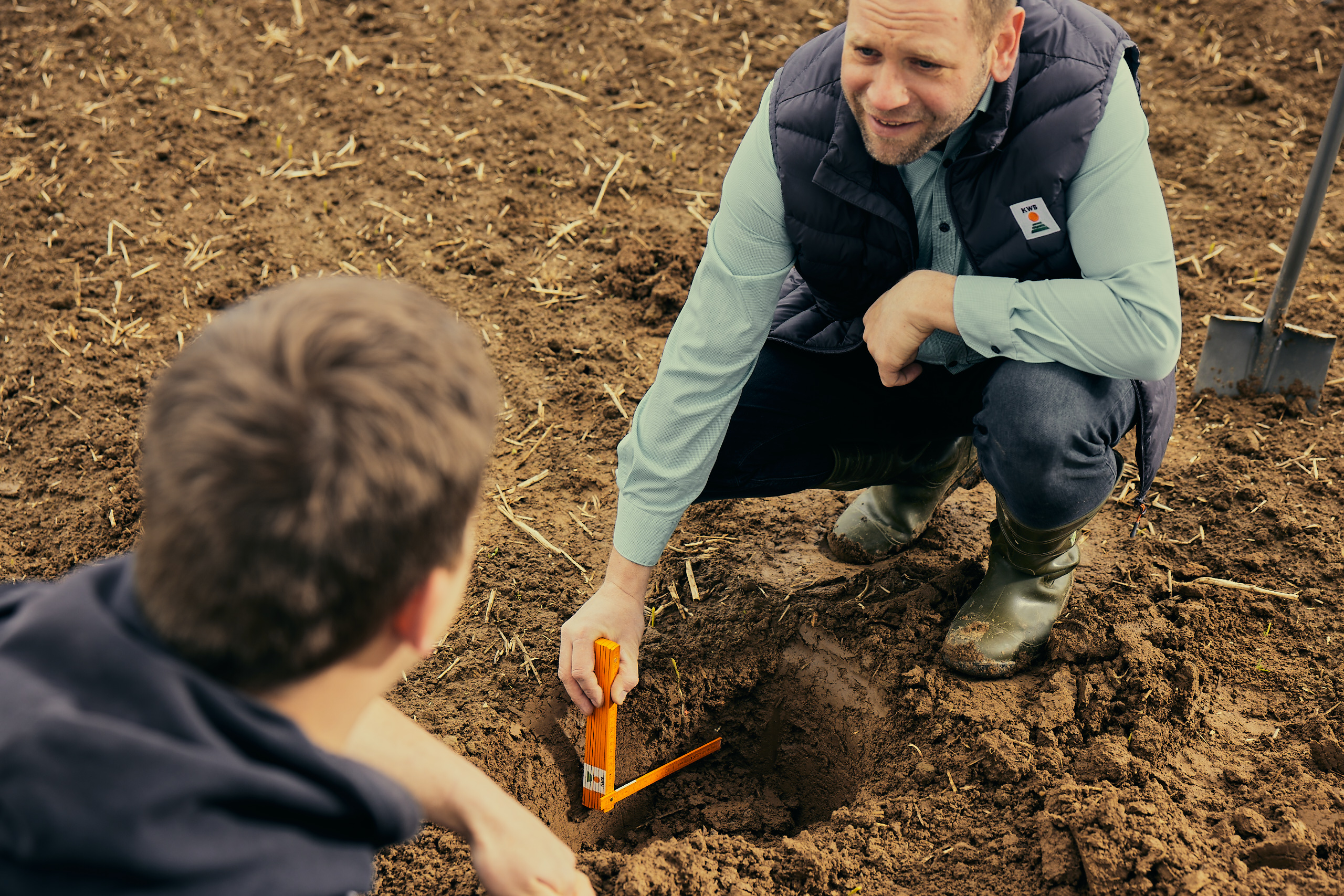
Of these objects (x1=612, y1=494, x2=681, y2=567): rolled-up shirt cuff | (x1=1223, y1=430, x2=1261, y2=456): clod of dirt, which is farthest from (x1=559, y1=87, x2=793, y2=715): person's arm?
(x1=1223, y1=430, x2=1261, y2=456): clod of dirt

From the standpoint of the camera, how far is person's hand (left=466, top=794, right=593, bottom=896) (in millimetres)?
1616

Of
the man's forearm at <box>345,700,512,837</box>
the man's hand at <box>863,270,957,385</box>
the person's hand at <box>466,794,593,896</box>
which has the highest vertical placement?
the man's hand at <box>863,270,957,385</box>

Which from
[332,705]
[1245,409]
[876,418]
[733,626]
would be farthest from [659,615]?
[1245,409]

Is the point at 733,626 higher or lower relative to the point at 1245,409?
lower

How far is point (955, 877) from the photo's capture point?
2.09 meters

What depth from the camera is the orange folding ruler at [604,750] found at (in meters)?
2.24

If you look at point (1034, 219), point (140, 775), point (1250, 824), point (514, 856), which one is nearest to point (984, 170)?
point (1034, 219)

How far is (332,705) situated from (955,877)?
140cm

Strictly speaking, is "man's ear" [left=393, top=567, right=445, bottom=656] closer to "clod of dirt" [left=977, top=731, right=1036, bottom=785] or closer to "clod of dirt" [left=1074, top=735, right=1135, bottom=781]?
"clod of dirt" [left=977, top=731, right=1036, bottom=785]

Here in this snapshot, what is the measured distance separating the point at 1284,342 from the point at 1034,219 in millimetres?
1619

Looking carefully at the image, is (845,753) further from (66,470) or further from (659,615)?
A: (66,470)

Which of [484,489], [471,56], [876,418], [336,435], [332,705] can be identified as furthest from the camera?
[471,56]

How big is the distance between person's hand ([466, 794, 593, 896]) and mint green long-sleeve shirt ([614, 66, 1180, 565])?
81 cm

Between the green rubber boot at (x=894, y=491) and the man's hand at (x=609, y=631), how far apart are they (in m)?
0.75
